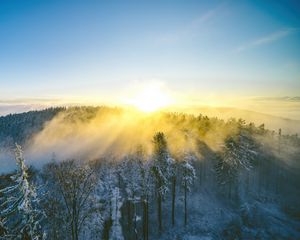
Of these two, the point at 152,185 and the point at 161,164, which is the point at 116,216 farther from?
the point at 161,164

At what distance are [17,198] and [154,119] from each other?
9509 centimetres

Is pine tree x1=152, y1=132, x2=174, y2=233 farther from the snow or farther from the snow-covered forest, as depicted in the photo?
the snow

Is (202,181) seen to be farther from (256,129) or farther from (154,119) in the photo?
(154,119)

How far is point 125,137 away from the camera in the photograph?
95.1 meters

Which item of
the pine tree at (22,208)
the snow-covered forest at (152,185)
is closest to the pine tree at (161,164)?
the snow-covered forest at (152,185)

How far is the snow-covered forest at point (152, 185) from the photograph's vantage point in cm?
2080

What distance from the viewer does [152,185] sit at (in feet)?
143

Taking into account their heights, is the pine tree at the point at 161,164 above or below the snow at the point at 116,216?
above

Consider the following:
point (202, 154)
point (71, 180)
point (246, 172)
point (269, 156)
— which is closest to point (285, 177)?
point (269, 156)

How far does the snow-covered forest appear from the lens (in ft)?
68.2

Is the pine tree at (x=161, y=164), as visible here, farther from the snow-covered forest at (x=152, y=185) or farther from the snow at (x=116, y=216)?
the snow at (x=116, y=216)

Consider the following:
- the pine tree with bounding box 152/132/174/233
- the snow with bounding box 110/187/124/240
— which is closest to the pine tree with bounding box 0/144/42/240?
the pine tree with bounding box 152/132/174/233

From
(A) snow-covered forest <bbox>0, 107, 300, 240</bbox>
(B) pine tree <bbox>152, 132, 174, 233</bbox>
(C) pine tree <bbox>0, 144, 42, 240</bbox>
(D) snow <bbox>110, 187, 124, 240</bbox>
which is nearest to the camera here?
(C) pine tree <bbox>0, 144, 42, 240</bbox>

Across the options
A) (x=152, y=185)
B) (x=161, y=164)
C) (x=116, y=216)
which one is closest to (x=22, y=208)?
(x=161, y=164)
